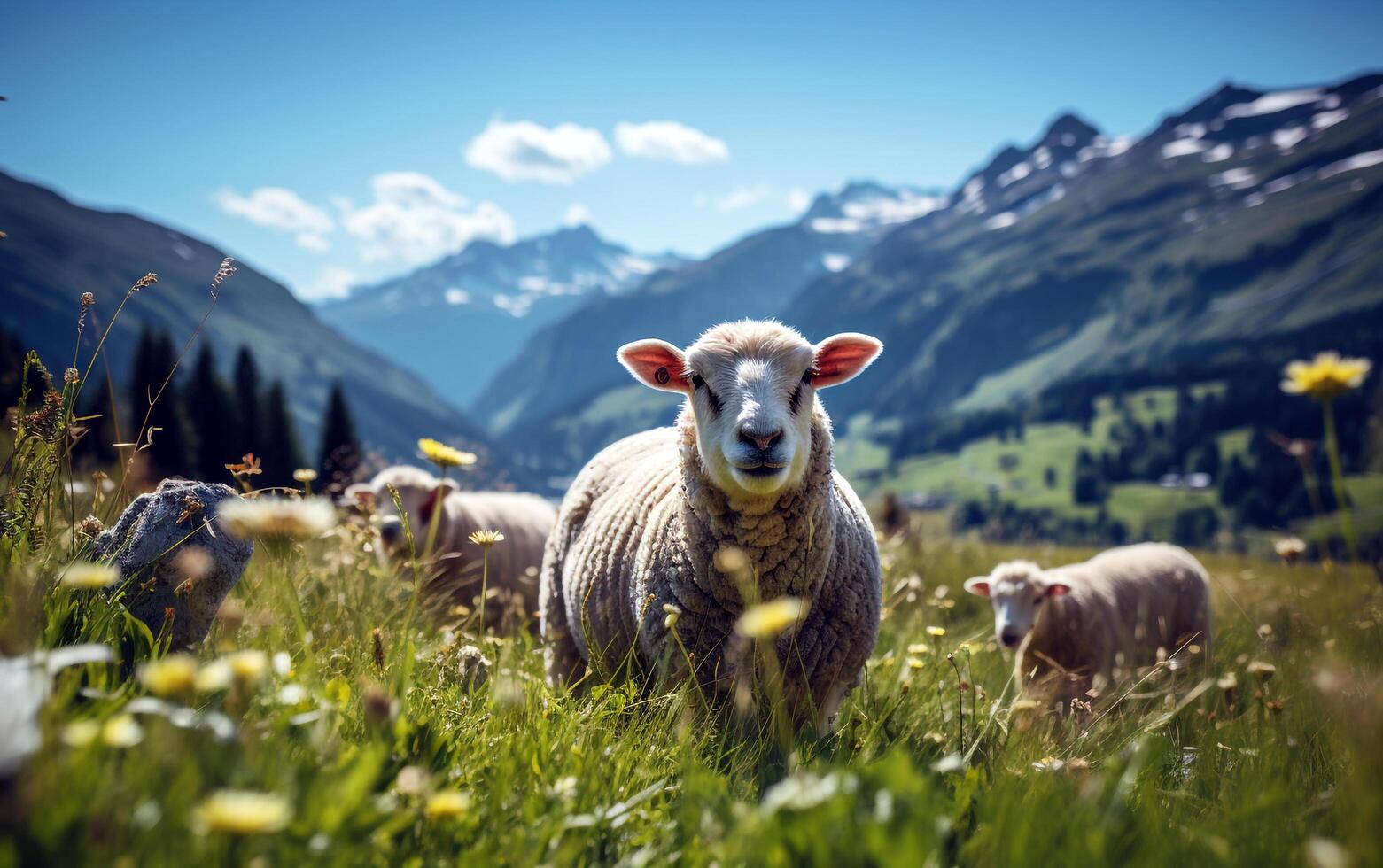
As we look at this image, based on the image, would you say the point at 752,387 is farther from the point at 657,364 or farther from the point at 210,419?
the point at 210,419

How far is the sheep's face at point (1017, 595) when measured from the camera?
6.07 metres

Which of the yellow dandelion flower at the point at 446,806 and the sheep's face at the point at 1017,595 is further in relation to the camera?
the sheep's face at the point at 1017,595

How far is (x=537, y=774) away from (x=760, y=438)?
1.77 m

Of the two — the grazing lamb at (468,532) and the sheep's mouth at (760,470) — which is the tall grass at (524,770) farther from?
the grazing lamb at (468,532)

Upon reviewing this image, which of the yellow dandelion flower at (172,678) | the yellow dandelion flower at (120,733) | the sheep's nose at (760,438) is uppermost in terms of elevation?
the sheep's nose at (760,438)

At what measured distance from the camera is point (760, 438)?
138 inches

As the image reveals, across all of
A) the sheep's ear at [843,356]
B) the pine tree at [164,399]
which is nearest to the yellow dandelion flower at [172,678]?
the sheep's ear at [843,356]

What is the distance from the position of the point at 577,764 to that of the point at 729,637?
1.51 metres

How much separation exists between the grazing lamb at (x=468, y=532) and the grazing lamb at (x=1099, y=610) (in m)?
4.34

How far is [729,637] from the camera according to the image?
3635mm

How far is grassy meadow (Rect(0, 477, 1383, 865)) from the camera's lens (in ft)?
4.69

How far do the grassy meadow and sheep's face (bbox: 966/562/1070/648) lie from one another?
2.50 metres

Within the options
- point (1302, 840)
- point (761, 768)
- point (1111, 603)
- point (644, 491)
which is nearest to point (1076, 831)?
point (1302, 840)

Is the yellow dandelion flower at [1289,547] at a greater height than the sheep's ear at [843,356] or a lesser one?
lesser
